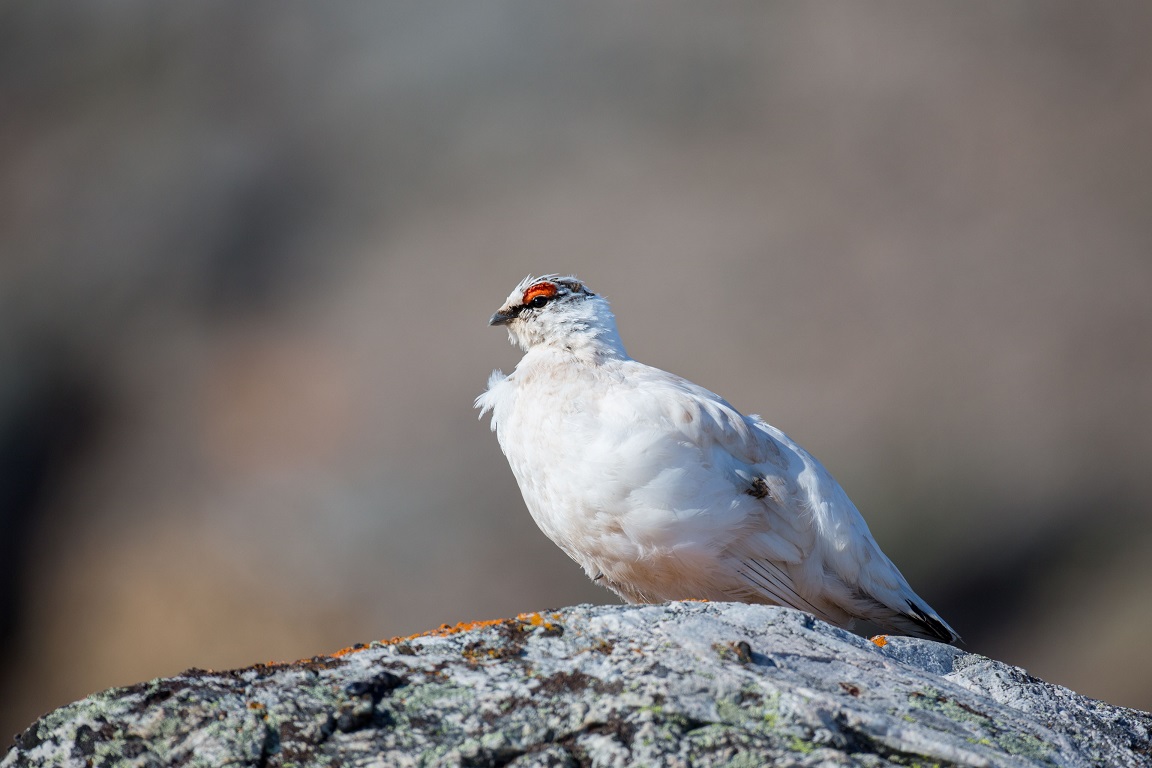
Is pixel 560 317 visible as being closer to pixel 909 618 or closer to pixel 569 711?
pixel 909 618

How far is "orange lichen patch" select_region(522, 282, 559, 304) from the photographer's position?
4973 mm

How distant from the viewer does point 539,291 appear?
498cm

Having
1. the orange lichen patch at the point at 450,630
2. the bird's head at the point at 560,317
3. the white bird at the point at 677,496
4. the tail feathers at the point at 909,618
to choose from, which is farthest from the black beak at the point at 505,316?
the orange lichen patch at the point at 450,630

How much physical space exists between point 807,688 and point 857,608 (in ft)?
7.32

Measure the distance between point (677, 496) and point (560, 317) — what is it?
1279mm

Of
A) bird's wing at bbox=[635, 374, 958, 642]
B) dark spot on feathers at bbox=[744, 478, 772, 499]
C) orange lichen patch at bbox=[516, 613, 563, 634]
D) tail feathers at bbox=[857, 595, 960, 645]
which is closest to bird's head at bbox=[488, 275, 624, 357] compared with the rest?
bird's wing at bbox=[635, 374, 958, 642]

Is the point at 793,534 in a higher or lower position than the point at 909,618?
higher

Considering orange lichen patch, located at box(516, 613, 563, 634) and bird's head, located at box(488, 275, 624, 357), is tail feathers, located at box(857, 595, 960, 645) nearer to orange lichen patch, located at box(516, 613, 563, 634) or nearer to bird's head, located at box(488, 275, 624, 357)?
bird's head, located at box(488, 275, 624, 357)

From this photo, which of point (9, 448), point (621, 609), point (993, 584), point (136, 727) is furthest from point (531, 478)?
point (9, 448)

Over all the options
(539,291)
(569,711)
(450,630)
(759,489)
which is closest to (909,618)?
(759,489)

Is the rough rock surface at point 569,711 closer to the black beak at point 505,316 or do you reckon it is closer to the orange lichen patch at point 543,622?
the orange lichen patch at point 543,622

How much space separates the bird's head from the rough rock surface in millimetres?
2264

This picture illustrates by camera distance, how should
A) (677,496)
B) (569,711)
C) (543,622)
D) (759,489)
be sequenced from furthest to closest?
1. (759,489)
2. (677,496)
3. (543,622)
4. (569,711)

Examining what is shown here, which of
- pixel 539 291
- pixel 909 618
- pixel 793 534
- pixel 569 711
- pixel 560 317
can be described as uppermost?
pixel 539 291
